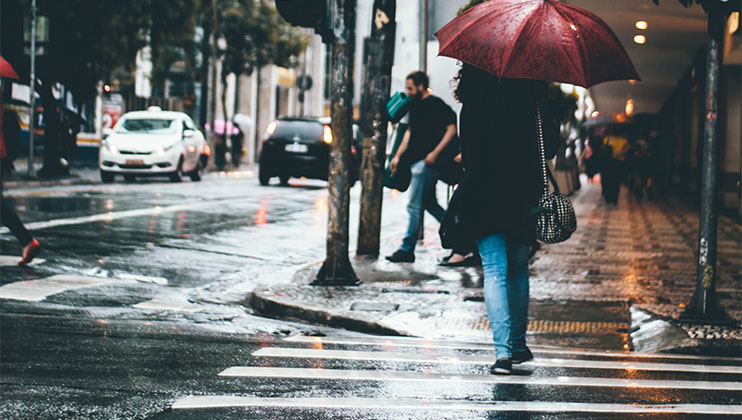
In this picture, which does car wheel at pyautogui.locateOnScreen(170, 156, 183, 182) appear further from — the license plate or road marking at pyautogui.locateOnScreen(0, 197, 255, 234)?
road marking at pyautogui.locateOnScreen(0, 197, 255, 234)

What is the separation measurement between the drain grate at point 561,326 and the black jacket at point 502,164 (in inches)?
70.1

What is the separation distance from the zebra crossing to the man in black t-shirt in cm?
388

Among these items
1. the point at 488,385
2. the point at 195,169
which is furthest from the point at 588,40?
the point at 195,169

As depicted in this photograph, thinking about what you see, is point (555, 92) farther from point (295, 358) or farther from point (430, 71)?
point (295, 358)

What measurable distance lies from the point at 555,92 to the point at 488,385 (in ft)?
Result: 49.0

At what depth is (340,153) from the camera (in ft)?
29.5

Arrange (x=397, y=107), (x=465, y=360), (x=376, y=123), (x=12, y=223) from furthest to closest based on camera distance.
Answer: (x=376, y=123) → (x=397, y=107) → (x=12, y=223) → (x=465, y=360)

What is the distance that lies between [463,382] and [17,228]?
511cm

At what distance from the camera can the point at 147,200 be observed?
17406 mm

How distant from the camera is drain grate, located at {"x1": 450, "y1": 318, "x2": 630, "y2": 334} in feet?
23.8

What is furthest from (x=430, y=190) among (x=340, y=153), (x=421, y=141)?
(x=340, y=153)

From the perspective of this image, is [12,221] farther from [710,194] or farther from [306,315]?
[710,194]

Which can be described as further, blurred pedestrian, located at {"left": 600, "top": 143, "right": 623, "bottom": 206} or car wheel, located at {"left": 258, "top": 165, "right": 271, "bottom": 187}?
car wheel, located at {"left": 258, "top": 165, "right": 271, "bottom": 187}

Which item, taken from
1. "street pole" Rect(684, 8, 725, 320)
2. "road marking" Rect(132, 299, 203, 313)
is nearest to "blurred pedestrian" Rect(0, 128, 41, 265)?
"road marking" Rect(132, 299, 203, 313)
